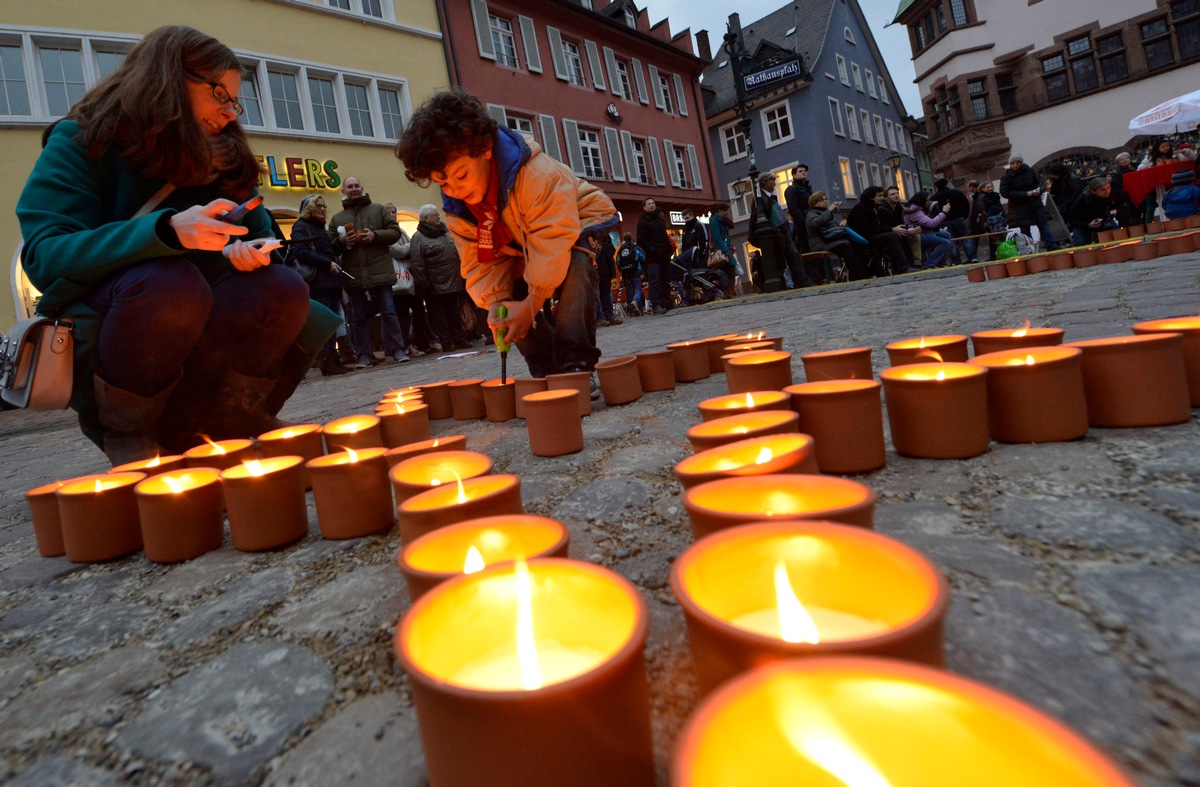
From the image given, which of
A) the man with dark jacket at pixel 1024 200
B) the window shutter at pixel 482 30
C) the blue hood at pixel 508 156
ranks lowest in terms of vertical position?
the blue hood at pixel 508 156

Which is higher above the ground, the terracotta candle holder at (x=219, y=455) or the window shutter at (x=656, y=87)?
the window shutter at (x=656, y=87)

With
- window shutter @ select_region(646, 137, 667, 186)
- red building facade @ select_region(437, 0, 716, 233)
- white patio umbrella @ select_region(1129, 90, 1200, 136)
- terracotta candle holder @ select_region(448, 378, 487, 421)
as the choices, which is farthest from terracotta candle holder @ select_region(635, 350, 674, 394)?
window shutter @ select_region(646, 137, 667, 186)

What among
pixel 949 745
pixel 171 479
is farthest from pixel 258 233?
pixel 949 745

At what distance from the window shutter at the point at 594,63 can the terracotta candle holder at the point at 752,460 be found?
63.8 feet

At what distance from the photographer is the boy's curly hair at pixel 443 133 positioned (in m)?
2.54

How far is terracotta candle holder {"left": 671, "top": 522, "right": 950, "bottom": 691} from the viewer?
0.52m

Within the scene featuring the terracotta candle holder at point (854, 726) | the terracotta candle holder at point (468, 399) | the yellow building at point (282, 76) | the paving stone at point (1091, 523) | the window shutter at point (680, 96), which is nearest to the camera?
the terracotta candle holder at point (854, 726)

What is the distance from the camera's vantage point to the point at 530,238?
2732 mm

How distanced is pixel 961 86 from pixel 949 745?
2997 centimetres

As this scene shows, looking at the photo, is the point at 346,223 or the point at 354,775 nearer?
the point at 354,775

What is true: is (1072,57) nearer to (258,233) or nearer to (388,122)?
(388,122)

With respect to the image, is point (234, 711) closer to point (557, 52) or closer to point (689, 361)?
point (689, 361)

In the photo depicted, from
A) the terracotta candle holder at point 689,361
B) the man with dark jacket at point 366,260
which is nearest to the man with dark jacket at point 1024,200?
the man with dark jacket at point 366,260

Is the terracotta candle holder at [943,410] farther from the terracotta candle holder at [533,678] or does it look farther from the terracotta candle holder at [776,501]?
the terracotta candle holder at [533,678]
